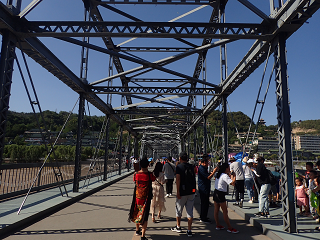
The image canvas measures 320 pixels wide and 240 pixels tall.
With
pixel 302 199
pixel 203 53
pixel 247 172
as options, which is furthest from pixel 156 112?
pixel 302 199

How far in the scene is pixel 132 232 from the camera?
541 cm

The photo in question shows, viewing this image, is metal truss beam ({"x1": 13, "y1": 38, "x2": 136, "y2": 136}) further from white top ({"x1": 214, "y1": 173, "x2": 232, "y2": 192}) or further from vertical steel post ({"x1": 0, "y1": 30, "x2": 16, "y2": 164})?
white top ({"x1": 214, "y1": 173, "x2": 232, "y2": 192})

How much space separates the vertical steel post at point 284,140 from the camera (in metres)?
5.23

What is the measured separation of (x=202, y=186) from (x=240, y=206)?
2.13 metres

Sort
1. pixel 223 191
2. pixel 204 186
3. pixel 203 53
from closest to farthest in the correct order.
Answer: pixel 223 191, pixel 204 186, pixel 203 53

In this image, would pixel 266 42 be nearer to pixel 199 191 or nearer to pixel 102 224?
pixel 199 191

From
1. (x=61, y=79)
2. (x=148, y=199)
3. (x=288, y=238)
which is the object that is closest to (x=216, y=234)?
(x=288, y=238)

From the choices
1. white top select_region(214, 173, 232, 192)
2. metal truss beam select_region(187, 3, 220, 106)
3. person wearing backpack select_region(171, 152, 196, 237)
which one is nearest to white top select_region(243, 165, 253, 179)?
white top select_region(214, 173, 232, 192)

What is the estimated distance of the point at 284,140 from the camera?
5.53 meters

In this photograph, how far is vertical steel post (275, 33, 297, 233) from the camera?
5.23 metres

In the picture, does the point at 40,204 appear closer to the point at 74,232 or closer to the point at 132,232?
the point at 74,232

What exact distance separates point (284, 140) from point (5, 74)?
22.1ft

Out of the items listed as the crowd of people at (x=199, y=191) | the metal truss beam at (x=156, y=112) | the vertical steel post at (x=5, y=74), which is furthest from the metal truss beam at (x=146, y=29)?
the metal truss beam at (x=156, y=112)

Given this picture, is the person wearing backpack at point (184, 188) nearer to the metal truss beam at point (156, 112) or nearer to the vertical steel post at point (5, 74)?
the vertical steel post at point (5, 74)
